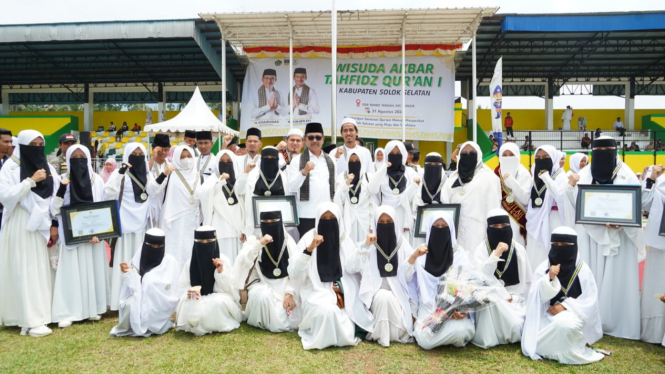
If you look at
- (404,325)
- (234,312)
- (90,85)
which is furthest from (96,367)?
(90,85)

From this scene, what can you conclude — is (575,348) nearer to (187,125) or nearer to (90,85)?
(187,125)

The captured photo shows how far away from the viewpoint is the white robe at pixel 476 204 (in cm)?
568

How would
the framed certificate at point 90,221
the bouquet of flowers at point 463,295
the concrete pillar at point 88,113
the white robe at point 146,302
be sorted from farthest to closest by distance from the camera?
the concrete pillar at point 88,113, the framed certificate at point 90,221, the white robe at point 146,302, the bouquet of flowers at point 463,295

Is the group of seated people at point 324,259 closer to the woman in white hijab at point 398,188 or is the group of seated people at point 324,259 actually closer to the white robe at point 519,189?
the white robe at point 519,189

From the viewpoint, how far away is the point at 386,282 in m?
4.63

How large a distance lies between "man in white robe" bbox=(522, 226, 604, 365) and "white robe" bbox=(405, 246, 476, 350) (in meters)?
0.53

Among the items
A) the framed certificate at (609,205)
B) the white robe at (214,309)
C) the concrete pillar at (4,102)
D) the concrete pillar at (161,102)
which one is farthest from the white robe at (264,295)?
the concrete pillar at (4,102)

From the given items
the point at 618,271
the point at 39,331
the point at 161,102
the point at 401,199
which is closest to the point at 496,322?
the point at 618,271

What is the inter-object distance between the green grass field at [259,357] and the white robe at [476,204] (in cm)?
163

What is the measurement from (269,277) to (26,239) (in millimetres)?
2499

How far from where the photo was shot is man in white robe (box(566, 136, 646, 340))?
471 cm

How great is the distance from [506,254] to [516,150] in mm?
1662

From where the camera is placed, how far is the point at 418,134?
57.2 feet

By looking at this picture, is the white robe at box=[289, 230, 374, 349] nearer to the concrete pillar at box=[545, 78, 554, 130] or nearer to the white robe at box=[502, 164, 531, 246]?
the white robe at box=[502, 164, 531, 246]
